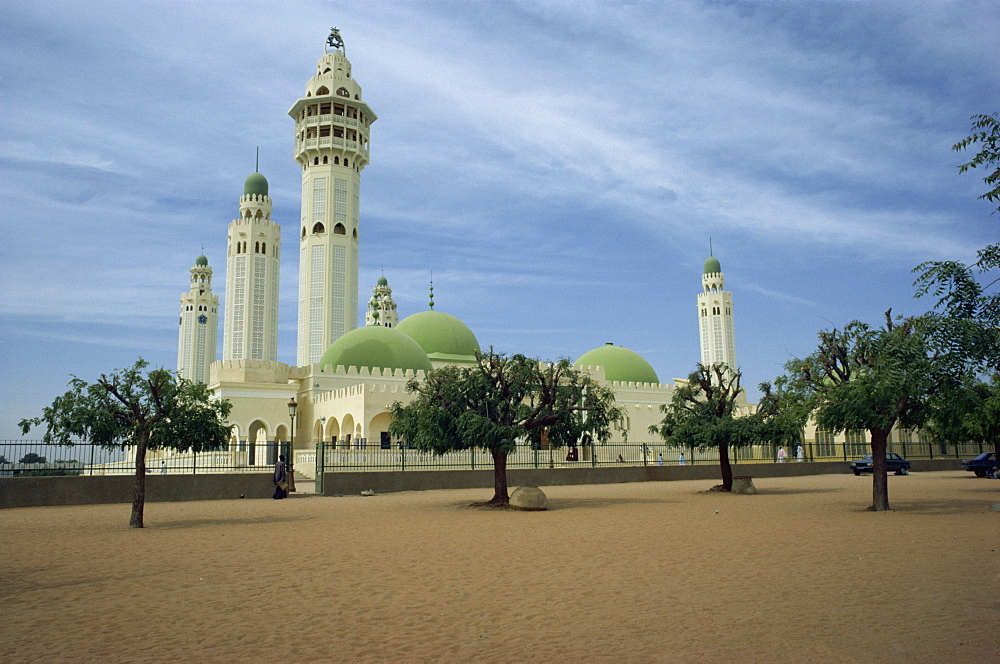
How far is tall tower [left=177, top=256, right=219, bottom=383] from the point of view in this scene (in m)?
74.5

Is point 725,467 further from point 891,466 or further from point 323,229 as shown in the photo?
point 323,229

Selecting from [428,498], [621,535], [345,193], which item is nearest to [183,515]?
[428,498]

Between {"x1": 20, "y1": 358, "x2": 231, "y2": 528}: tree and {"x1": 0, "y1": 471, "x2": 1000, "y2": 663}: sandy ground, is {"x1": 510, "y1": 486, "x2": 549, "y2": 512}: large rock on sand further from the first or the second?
{"x1": 20, "y1": 358, "x2": 231, "y2": 528}: tree

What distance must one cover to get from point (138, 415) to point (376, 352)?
2825 cm

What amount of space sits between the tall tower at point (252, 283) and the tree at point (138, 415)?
124 ft

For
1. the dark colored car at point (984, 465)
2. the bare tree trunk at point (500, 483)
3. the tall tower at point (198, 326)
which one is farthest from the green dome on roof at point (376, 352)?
the tall tower at point (198, 326)

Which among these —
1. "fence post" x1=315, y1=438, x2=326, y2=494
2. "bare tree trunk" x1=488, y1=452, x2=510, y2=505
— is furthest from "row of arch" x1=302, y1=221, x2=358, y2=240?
"bare tree trunk" x1=488, y1=452, x2=510, y2=505

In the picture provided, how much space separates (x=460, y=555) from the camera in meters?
10.2

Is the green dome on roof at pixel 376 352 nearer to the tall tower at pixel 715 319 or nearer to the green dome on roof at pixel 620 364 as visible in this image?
the green dome on roof at pixel 620 364

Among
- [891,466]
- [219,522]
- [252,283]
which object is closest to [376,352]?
[252,283]

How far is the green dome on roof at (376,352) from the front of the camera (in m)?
42.7

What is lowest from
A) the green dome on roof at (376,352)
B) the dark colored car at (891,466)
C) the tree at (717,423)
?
the dark colored car at (891,466)

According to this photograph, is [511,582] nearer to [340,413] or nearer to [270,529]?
[270,529]

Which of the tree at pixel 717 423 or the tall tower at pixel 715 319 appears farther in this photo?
the tall tower at pixel 715 319
